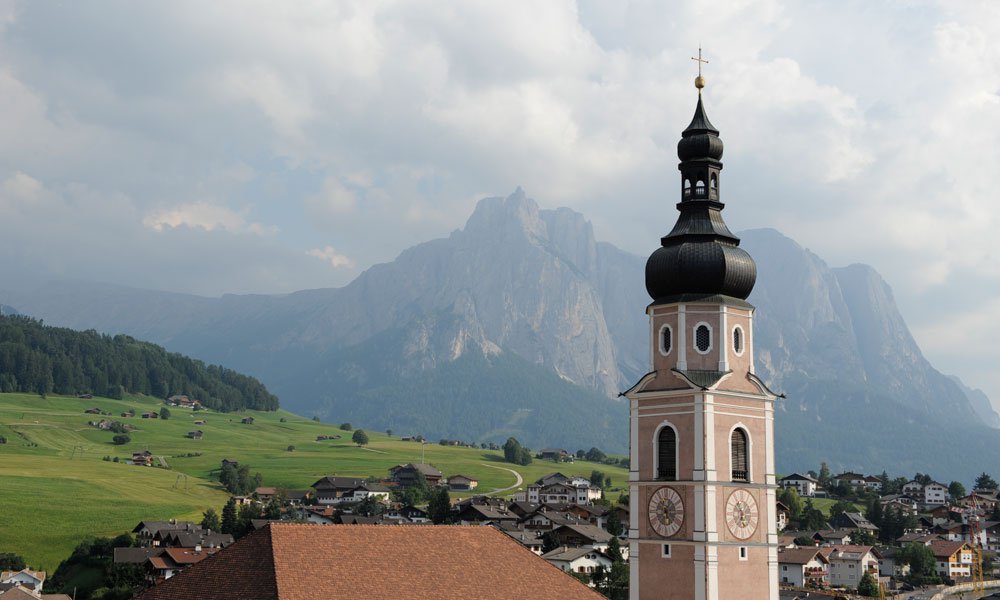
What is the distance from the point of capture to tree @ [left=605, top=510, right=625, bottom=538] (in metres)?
138

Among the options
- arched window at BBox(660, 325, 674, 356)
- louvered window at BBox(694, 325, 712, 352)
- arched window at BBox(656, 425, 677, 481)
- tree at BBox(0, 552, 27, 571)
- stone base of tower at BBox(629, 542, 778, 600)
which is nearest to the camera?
stone base of tower at BBox(629, 542, 778, 600)

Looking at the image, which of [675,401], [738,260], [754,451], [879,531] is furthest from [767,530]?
[879,531]

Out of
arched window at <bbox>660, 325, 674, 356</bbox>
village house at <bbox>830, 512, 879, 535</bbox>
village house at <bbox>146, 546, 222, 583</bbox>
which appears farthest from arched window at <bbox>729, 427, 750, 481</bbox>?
village house at <bbox>830, 512, 879, 535</bbox>

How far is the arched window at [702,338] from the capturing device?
48.7 m

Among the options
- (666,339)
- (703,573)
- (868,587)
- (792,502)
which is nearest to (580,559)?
(868,587)

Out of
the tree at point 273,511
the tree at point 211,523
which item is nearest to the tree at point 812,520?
the tree at point 273,511

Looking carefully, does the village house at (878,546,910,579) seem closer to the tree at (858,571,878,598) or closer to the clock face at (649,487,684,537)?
the tree at (858,571,878,598)

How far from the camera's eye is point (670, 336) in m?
49.2

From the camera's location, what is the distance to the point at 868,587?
13888cm

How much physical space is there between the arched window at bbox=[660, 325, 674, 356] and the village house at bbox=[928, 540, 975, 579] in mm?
125041

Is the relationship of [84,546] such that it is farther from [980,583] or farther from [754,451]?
[980,583]

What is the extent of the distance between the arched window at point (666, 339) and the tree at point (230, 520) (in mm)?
98219

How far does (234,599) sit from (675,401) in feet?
62.8

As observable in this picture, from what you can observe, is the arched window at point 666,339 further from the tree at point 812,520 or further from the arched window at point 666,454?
the tree at point 812,520
